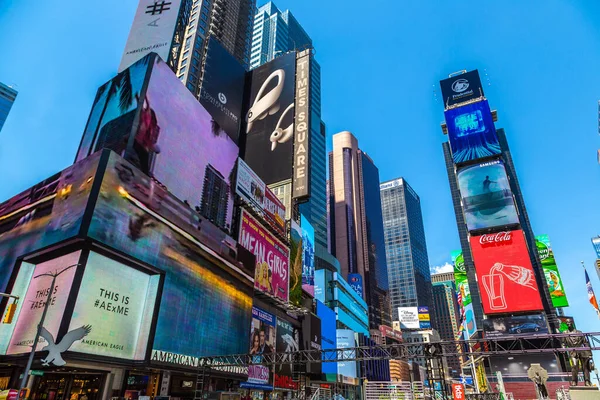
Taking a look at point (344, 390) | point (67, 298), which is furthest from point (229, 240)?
point (344, 390)

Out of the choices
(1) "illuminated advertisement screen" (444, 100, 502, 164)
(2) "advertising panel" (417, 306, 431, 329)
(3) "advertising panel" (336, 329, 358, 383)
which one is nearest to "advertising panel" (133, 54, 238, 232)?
(1) "illuminated advertisement screen" (444, 100, 502, 164)

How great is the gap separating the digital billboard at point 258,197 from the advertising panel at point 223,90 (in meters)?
14.1

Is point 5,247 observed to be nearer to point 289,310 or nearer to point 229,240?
point 229,240

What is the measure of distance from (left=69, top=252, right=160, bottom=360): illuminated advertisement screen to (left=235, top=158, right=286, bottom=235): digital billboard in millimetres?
17542

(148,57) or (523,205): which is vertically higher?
(523,205)

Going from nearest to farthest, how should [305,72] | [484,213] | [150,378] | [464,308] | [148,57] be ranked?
[150,378] → [148,57] → [305,72] → [484,213] → [464,308]

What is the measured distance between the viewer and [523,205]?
522 feet

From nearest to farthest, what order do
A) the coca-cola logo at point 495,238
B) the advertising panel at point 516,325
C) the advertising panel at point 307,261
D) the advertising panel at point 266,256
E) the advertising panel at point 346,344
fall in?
the advertising panel at point 266,256, the advertising panel at point 516,325, the advertising panel at point 307,261, the coca-cola logo at point 495,238, the advertising panel at point 346,344

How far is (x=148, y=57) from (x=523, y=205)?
6545 inches

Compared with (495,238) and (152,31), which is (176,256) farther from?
(495,238)

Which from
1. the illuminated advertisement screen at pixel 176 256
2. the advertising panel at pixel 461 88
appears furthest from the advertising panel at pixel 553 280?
the illuminated advertisement screen at pixel 176 256

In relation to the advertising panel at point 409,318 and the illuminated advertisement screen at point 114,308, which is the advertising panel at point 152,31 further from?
the advertising panel at point 409,318

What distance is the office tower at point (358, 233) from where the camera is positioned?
570ft

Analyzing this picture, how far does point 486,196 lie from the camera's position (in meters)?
70.3
